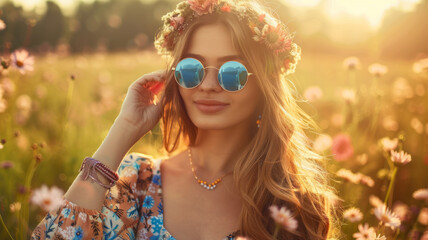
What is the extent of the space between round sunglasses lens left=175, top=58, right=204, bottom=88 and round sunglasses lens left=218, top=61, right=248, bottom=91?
0.11 m

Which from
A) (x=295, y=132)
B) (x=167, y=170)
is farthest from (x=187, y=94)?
(x=295, y=132)

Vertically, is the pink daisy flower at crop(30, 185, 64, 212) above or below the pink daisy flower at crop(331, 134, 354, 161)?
below

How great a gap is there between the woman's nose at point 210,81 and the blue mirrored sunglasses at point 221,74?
0.02 m

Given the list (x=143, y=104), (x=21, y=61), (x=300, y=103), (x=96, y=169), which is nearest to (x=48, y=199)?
(x=96, y=169)

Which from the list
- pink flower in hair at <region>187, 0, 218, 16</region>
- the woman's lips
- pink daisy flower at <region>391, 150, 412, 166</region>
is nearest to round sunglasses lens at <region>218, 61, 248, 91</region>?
the woman's lips

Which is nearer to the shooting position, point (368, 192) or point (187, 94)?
point (187, 94)

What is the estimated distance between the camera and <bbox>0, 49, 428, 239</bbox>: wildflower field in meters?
2.24

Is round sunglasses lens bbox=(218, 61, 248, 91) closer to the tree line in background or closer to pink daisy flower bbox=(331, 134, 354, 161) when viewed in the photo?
the tree line in background

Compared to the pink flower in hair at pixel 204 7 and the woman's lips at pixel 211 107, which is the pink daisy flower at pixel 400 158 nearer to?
the woman's lips at pixel 211 107

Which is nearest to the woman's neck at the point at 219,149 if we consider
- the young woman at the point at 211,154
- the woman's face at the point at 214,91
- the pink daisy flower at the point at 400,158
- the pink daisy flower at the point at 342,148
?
the young woman at the point at 211,154

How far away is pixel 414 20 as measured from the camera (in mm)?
5555

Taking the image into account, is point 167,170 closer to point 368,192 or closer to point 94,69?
point 368,192

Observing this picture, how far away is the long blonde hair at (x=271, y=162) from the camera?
6.97 ft

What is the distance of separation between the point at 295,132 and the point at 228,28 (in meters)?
0.70
